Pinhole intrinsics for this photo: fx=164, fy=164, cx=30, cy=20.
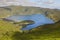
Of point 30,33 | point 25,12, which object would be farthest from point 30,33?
point 25,12

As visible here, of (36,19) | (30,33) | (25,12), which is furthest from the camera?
(25,12)

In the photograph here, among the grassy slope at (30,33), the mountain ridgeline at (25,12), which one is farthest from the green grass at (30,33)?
the mountain ridgeline at (25,12)

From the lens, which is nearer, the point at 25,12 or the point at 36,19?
the point at 36,19

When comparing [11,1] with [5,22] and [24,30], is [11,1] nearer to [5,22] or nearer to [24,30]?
[5,22]

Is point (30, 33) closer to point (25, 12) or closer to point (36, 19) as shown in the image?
point (36, 19)

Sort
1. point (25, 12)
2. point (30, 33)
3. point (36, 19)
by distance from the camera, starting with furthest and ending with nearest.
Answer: point (25, 12) < point (36, 19) < point (30, 33)

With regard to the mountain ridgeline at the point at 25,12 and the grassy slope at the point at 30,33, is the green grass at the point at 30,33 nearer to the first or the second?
the grassy slope at the point at 30,33

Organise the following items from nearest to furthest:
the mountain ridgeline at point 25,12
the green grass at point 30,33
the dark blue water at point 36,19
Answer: the green grass at point 30,33
the dark blue water at point 36,19
the mountain ridgeline at point 25,12

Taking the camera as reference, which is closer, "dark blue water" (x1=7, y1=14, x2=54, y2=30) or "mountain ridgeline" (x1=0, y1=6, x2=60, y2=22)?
"dark blue water" (x1=7, y1=14, x2=54, y2=30)

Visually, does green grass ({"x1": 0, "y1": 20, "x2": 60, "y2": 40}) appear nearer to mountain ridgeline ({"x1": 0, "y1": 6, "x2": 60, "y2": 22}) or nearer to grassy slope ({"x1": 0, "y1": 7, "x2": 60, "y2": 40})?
grassy slope ({"x1": 0, "y1": 7, "x2": 60, "y2": 40})

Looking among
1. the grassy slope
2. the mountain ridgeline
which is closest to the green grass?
the grassy slope

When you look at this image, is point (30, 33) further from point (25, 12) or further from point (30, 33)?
point (25, 12)
